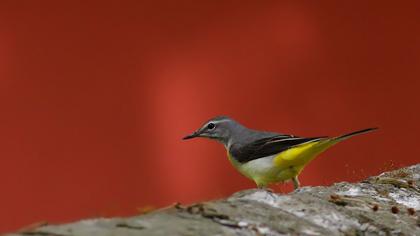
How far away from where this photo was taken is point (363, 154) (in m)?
3.23

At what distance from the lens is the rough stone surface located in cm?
88

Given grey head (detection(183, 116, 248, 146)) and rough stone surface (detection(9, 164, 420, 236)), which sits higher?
grey head (detection(183, 116, 248, 146))

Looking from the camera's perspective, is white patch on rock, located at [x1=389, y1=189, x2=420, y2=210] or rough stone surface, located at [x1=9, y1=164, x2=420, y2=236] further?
white patch on rock, located at [x1=389, y1=189, x2=420, y2=210]

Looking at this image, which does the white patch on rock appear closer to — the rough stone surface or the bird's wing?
the rough stone surface

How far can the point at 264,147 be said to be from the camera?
78.5 inches

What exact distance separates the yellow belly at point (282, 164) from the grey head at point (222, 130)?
0.18 metres

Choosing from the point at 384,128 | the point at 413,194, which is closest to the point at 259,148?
the point at 413,194

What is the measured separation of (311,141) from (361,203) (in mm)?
649

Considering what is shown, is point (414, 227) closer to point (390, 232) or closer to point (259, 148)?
point (390, 232)

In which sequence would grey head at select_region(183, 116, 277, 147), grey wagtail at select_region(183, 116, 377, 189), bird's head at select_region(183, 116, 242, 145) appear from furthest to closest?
1. bird's head at select_region(183, 116, 242, 145)
2. grey head at select_region(183, 116, 277, 147)
3. grey wagtail at select_region(183, 116, 377, 189)

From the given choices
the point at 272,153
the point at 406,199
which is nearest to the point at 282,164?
the point at 272,153

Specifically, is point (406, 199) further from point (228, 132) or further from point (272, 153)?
point (228, 132)

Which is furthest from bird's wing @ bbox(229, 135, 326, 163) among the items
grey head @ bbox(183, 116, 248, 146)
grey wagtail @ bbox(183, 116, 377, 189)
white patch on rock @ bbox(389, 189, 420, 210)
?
white patch on rock @ bbox(389, 189, 420, 210)

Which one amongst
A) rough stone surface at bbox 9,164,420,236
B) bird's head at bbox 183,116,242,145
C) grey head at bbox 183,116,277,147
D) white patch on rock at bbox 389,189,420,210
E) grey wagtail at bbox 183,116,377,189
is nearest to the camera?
rough stone surface at bbox 9,164,420,236
